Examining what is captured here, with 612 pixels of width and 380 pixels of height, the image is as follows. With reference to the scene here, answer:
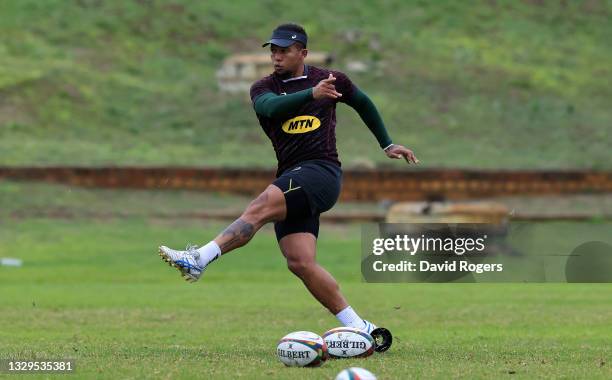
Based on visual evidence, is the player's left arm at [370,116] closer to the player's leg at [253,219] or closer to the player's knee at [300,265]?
the player's leg at [253,219]

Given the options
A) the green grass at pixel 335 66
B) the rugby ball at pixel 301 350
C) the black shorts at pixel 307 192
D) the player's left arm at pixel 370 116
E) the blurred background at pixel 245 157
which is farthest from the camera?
the green grass at pixel 335 66

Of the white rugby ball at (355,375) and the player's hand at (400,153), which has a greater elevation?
the player's hand at (400,153)

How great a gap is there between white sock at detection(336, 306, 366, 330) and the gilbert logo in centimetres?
166

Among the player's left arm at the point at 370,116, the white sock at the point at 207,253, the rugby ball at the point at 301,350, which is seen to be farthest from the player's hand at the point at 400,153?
the rugby ball at the point at 301,350

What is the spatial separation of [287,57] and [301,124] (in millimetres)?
622

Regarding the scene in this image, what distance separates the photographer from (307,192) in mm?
Answer: 12141

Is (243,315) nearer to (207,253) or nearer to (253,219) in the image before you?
(253,219)

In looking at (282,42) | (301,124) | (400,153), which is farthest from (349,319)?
(282,42)

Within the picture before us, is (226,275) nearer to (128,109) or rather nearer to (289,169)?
(289,169)

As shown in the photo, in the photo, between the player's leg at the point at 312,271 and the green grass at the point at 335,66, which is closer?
the player's leg at the point at 312,271

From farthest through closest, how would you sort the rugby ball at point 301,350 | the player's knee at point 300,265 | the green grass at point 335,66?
the green grass at point 335,66
the player's knee at point 300,265
the rugby ball at point 301,350

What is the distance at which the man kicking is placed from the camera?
12039 mm

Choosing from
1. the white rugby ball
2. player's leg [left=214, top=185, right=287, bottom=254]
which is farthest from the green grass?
Answer: the white rugby ball

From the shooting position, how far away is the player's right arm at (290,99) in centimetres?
1174
